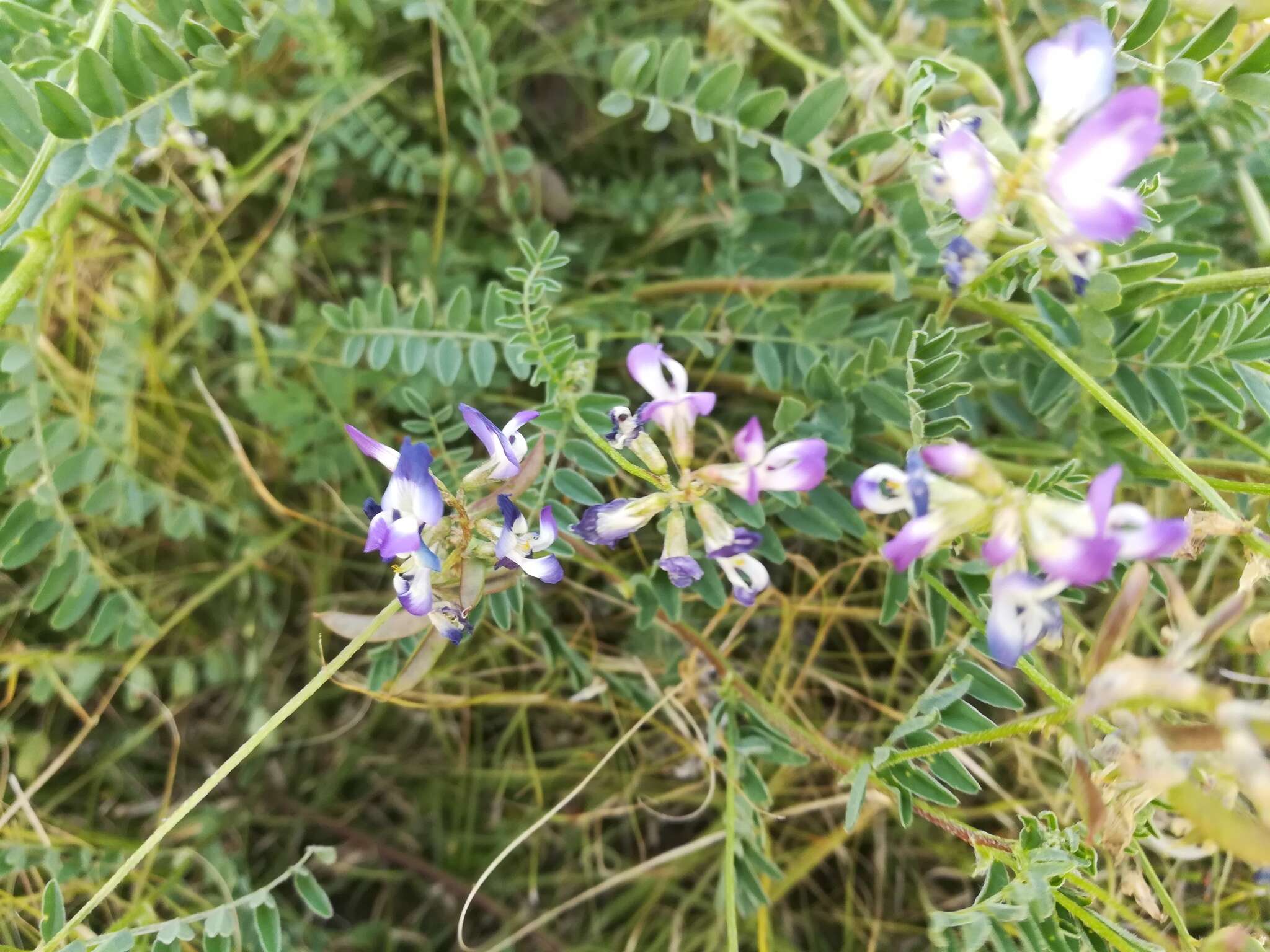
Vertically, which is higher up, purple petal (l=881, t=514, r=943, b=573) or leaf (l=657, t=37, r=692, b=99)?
leaf (l=657, t=37, r=692, b=99)

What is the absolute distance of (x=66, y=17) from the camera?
4.01 ft

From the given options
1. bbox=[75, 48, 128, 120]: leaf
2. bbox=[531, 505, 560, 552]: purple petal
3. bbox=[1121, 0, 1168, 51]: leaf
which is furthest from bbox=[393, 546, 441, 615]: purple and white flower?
bbox=[1121, 0, 1168, 51]: leaf

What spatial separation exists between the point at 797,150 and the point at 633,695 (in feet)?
2.67

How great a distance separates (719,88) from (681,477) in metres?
0.59

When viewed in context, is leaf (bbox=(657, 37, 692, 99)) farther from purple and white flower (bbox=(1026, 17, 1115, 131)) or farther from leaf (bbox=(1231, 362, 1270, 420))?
leaf (bbox=(1231, 362, 1270, 420))

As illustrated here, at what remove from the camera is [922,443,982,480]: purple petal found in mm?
756

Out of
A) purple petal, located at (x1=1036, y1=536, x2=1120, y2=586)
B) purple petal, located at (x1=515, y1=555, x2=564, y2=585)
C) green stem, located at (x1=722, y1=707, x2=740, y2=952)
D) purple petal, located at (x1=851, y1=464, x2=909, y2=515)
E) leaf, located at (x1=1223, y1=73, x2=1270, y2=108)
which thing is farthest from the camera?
green stem, located at (x1=722, y1=707, x2=740, y2=952)

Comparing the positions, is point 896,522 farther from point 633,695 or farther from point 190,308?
point 190,308

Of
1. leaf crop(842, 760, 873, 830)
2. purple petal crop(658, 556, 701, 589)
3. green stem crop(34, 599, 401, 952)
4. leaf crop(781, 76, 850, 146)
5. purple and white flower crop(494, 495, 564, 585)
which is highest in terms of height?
leaf crop(781, 76, 850, 146)

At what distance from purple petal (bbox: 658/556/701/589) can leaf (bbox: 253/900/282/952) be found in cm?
66

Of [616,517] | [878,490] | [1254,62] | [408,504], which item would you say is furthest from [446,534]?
[1254,62]

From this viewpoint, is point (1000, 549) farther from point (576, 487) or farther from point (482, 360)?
point (482, 360)

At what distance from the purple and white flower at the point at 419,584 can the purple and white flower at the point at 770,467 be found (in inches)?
10.5

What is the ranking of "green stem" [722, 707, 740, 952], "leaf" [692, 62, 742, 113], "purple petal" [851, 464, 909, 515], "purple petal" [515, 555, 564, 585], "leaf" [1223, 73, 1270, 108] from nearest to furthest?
"purple petal" [851, 464, 909, 515]
"purple petal" [515, 555, 564, 585]
"leaf" [1223, 73, 1270, 108]
"green stem" [722, 707, 740, 952]
"leaf" [692, 62, 742, 113]
